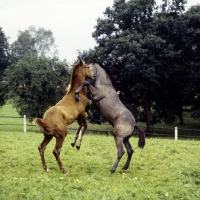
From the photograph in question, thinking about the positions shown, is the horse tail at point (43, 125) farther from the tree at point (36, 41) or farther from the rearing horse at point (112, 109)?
the tree at point (36, 41)

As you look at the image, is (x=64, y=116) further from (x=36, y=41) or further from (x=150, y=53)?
(x=36, y=41)

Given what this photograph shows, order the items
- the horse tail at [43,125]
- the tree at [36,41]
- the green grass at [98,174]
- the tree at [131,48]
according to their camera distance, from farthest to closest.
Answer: the tree at [36,41] < the tree at [131,48] < the horse tail at [43,125] < the green grass at [98,174]

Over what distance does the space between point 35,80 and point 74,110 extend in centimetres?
2339

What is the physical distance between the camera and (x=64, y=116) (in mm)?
10336

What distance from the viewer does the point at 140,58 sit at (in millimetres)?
31797

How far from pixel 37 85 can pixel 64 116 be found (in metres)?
23.0

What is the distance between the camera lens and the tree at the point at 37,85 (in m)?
32.8

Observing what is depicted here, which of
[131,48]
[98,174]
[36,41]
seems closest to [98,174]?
[98,174]

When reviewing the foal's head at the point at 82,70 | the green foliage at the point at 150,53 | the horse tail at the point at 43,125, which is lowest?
the horse tail at the point at 43,125

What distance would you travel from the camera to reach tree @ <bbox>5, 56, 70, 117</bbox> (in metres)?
32.8

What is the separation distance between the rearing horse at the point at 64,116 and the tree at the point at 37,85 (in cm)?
2220

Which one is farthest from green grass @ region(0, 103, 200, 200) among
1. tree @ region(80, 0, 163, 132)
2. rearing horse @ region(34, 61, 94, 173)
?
tree @ region(80, 0, 163, 132)

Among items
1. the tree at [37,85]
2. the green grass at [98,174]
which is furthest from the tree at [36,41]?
the green grass at [98,174]

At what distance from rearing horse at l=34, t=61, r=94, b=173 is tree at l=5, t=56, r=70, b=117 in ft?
72.8
